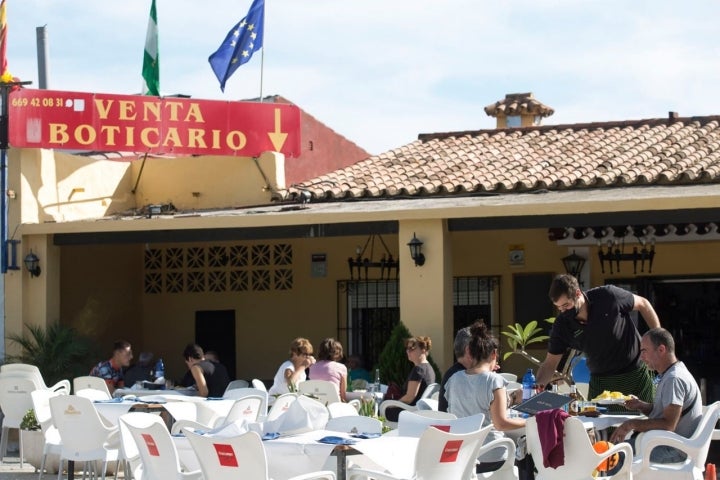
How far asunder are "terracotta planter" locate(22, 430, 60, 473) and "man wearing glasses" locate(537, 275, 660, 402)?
17.0 feet

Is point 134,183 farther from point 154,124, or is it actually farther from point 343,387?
point 343,387

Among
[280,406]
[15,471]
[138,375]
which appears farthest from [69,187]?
[280,406]

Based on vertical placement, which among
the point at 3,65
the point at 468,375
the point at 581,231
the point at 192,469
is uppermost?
the point at 3,65

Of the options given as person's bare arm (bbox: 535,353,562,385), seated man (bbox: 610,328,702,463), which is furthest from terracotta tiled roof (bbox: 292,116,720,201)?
seated man (bbox: 610,328,702,463)

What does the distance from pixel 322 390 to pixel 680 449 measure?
15.8ft

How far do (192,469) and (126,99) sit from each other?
9.31m

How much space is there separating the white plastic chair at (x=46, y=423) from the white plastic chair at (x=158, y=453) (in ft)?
7.95

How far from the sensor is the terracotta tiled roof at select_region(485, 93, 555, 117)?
2406 cm

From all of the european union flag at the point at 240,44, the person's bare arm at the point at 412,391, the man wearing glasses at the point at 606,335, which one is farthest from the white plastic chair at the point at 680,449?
the european union flag at the point at 240,44

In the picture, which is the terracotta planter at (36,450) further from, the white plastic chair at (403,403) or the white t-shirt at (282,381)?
the white plastic chair at (403,403)

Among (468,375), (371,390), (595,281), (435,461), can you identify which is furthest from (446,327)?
(435,461)

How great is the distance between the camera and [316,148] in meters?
20.4

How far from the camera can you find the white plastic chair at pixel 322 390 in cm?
1183

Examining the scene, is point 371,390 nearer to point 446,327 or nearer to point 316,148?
point 446,327
